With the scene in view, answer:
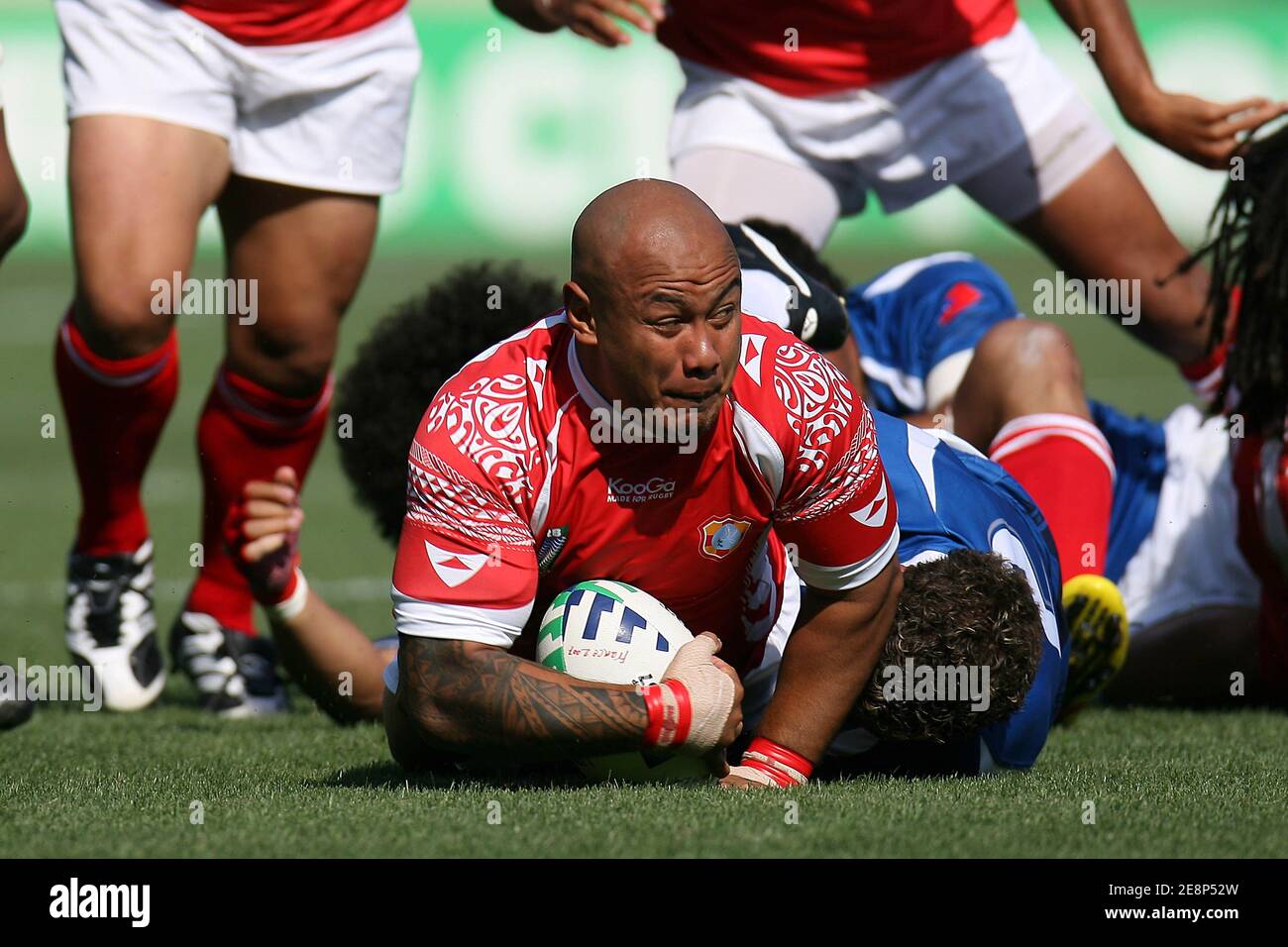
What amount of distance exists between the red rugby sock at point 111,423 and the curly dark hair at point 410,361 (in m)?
0.51

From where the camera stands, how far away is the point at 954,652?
3.30 metres

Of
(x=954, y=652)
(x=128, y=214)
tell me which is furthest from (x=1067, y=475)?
(x=128, y=214)

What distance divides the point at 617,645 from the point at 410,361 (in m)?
1.79

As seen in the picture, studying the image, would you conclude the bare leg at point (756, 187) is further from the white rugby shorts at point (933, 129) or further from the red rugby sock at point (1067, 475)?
the red rugby sock at point (1067, 475)

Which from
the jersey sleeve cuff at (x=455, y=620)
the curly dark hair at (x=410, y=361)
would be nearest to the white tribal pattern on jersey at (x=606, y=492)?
the jersey sleeve cuff at (x=455, y=620)

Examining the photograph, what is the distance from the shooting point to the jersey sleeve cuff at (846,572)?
3.26 m

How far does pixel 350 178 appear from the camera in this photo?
4789mm

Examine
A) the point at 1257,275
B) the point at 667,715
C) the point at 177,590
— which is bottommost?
the point at 177,590

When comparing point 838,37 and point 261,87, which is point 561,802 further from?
point 838,37

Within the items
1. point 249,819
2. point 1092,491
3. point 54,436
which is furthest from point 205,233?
point 249,819

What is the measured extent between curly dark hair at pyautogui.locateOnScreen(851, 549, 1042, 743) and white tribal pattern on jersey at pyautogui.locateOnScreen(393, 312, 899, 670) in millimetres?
140

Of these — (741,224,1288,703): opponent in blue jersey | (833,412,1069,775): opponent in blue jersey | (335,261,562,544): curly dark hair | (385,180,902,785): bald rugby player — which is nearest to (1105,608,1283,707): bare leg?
(741,224,1288,703): opponent in blue jersey

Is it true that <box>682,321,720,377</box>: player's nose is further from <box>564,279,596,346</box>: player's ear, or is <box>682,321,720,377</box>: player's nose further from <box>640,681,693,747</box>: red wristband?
<box>640,681,693,747</box>: red wristband

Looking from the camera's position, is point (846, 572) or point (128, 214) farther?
point (128, 214)
